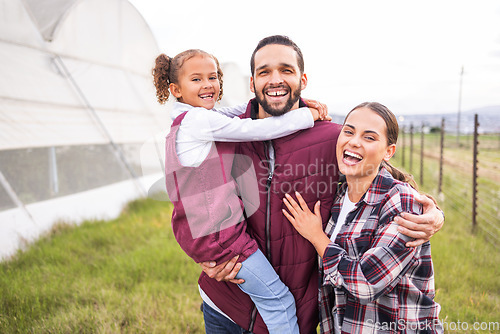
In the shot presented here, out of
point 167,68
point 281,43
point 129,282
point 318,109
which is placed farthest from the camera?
point 129,282

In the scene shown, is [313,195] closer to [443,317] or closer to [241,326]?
[241,326]

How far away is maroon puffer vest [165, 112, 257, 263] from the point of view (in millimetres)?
1666

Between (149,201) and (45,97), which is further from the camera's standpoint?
(149,201)

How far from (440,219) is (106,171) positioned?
6.87 meters

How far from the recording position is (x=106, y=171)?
23.2 feet

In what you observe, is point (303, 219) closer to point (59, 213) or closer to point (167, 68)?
point (167, 68)

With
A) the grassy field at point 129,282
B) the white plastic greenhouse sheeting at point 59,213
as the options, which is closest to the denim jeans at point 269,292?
the grassy field at point 129,282

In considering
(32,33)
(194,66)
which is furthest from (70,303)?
(32,33)

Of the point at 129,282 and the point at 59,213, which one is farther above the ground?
the point at 59,213

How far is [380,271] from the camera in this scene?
4.77ft

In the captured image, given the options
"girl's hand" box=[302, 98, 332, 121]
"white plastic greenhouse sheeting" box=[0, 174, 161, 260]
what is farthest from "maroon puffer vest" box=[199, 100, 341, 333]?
"white plastic greenhouse sheeting" box=[0, 174, 161, 260]

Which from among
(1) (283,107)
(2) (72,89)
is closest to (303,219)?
(1) (283,107)

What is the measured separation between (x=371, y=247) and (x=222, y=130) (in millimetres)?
971

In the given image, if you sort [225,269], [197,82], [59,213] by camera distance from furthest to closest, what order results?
[59,213] → [197,82] → [225,269]
